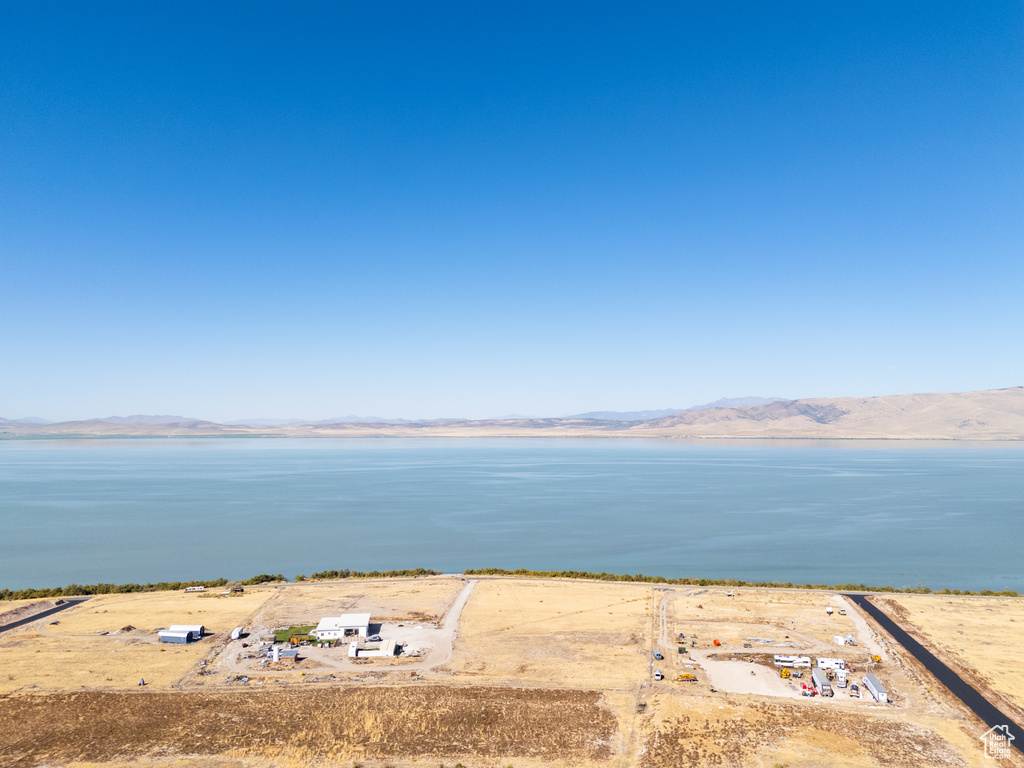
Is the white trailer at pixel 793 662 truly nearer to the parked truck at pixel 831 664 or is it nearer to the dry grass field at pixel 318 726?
the parked truck at pixel 831 664

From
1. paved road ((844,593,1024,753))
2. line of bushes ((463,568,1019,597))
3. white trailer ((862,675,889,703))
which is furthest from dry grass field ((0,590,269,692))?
paved road ((844,593,1024,753))

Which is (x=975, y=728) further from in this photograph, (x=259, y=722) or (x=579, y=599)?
(x=259, y=722)

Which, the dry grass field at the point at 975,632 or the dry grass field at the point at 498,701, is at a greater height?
the dry grass field at the point at 498,701

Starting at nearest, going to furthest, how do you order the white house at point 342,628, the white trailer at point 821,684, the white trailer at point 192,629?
the white trailer at point 821,684, the white house at point 342,628, the white trailer at point 192,629

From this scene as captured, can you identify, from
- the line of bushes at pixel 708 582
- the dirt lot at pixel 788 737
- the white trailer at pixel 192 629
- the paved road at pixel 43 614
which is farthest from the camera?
the line of bushes at pixel 708 582

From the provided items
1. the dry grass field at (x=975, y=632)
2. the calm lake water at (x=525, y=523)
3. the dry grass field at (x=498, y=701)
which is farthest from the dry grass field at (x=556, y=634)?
the dry grass field at (x=975, y=632)
